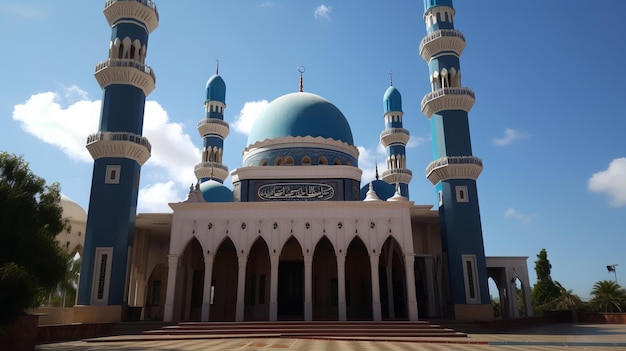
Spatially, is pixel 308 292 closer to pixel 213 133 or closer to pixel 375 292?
pixel 375 292

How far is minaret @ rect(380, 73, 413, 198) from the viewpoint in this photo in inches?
1230

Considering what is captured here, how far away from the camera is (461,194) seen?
65.0ft

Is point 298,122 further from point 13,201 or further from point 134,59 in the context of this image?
point 13,201

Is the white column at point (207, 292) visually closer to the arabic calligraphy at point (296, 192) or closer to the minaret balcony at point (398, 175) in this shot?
the arabic calligraphy at point (296, 192)

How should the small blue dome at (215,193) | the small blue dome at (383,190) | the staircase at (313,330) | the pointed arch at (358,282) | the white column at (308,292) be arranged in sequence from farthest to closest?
the small blue dome at (383,190) → the small blue dome at (215,193) → the pointed arch at (358,282) → the white column at (308,292) → the staircase at (313,330)

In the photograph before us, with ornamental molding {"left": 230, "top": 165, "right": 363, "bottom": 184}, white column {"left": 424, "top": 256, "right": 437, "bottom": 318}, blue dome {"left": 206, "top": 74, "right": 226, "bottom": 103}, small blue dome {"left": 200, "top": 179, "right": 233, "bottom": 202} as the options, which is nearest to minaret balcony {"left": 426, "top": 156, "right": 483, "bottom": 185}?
ornamental molding {"left": 230, "top": 165, "right": 363, "bottom": 184}

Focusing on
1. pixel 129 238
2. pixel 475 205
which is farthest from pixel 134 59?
pixel 475 205

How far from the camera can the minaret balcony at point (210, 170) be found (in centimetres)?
3009

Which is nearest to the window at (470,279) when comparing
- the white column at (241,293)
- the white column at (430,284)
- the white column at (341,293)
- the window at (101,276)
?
the white column at (430,284)

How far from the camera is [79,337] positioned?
14594mm

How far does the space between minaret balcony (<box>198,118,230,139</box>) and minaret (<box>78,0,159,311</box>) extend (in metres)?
10.3

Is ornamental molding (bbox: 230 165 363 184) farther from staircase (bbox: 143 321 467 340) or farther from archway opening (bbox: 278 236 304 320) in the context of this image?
staircase (bbox: 143 321 467 340)

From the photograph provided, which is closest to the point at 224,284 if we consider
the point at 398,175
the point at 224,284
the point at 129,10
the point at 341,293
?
the point at 224,284

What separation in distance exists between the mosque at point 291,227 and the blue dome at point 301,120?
8 cm
